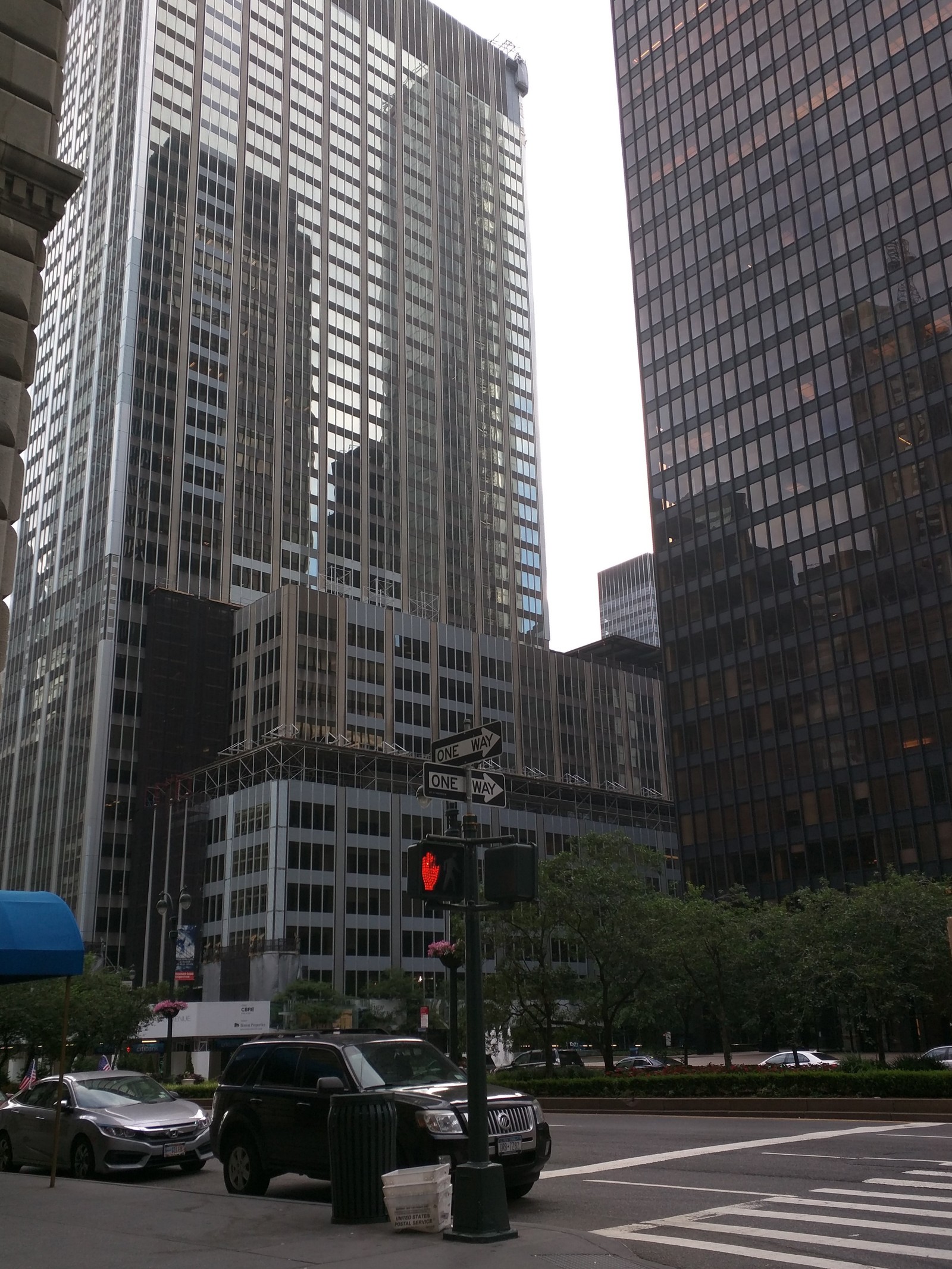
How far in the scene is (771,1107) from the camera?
23.8 m

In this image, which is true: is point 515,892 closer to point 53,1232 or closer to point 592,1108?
point 53,1232

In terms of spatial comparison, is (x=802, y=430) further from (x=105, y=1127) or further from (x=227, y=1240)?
(x=227, y=1240)

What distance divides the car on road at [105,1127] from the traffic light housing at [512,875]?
8539mm

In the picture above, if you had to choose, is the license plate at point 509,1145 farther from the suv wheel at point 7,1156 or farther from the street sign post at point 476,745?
the suv wheel at point 7,1156

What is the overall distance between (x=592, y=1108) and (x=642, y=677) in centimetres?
10481

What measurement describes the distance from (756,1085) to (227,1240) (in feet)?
59.5

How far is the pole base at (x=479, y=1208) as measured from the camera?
31.8 ft

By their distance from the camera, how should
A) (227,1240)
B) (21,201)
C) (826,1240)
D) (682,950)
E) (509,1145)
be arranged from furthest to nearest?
(682,950) → (21,201) → (509,1145) → (227,1240) → (826,1240)

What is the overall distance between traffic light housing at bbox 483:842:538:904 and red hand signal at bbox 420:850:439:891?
707 millimetres

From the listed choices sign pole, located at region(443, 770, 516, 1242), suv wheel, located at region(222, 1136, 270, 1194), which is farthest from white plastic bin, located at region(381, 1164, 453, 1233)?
suv wheel, located at region(222, 1136, 270, 1194)

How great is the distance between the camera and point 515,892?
10492 mm

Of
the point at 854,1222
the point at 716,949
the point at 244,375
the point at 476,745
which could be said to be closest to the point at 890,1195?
the point at 854,1222

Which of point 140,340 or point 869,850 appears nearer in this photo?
point 869,850

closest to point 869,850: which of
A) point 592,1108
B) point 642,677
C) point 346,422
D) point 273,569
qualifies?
point 592,1108
